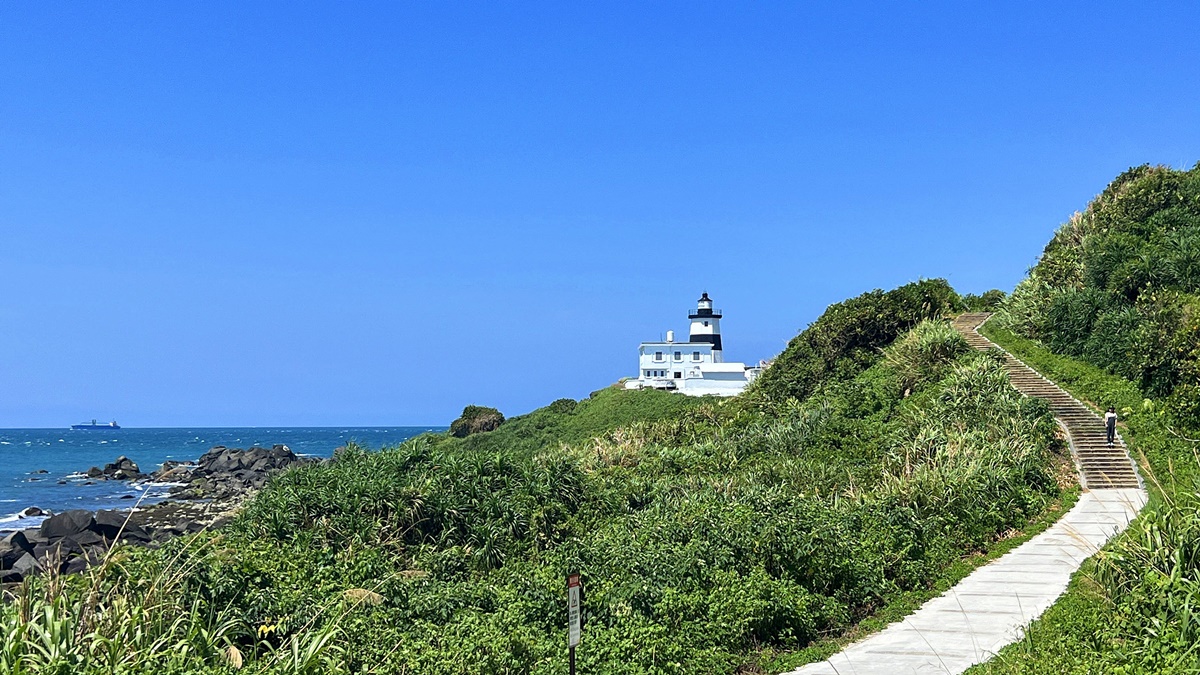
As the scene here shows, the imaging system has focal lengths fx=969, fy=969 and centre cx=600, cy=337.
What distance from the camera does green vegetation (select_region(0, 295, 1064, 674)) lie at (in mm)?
9328

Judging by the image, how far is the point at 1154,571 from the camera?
32.2 ft

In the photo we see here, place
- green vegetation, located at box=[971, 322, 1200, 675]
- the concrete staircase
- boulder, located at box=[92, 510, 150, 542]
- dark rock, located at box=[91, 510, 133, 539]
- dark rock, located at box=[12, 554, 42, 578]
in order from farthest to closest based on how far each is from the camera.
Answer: dark rock, located at box=[91, 510, 133, 539]
boulder, located at box=[92, 510, 150, 542]
dark rock, located at box=[12, 554, 42, 578]
the concrete staircase
green vegetation, located at box=[971, 322, 1200, 675]

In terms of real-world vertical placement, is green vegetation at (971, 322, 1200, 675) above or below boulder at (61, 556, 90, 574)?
above

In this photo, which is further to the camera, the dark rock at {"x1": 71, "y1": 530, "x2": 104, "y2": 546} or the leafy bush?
the leafy bush

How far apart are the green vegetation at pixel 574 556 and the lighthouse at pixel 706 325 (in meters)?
66.2

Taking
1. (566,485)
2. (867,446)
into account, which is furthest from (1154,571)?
(867,446)

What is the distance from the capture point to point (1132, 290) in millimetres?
29594

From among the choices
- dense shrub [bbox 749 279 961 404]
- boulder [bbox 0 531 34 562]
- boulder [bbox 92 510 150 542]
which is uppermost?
dense shrub [bbox 749 279 961 404]

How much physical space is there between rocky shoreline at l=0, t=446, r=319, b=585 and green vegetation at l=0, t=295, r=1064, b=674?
1060 millimetres

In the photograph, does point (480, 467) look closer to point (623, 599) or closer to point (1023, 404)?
point (623, 599)

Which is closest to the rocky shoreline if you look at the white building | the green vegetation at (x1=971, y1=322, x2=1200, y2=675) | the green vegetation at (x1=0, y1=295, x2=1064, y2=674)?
the green vegetation at (x1=0, y1=295, x2=1064, y2=674)

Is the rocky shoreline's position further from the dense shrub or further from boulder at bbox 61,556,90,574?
the dense shrub

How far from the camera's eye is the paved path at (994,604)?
400 inches

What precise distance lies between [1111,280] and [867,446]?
12.4 metres
